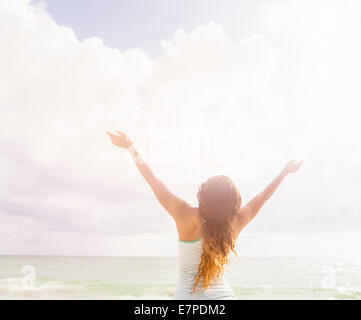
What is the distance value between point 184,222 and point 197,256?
7.8 inches

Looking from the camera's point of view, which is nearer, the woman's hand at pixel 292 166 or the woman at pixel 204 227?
the woman at pixel 204 227

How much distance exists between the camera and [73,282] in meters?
20.2

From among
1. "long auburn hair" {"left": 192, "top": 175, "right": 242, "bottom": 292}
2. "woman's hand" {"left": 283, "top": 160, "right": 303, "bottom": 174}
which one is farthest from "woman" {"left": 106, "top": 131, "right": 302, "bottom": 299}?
"woman's hand" {"left": 283, "top": 160, "right": 303, "bottom": 174}

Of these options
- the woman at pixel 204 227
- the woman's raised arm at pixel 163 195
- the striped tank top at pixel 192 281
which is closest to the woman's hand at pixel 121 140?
the woman at pixel 204 227

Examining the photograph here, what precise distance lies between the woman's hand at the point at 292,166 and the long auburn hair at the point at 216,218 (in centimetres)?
59

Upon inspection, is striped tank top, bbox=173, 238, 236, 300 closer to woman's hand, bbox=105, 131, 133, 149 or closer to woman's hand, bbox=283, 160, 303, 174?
woman's hand, bbox=105, 131, 133, 149

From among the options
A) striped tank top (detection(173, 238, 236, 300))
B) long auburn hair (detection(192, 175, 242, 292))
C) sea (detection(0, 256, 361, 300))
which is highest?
sea (detection(0, 256, 361, 300))

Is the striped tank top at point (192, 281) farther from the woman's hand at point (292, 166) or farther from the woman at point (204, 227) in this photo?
the woman's hand at point (292, 166)

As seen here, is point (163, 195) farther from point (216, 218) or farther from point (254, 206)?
point (254, 206)

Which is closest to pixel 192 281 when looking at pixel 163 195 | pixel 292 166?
pixel 163 195

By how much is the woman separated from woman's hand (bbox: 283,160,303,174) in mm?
567

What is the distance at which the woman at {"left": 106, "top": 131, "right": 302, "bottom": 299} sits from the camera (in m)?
2.03

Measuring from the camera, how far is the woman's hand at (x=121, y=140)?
84.5 inches
